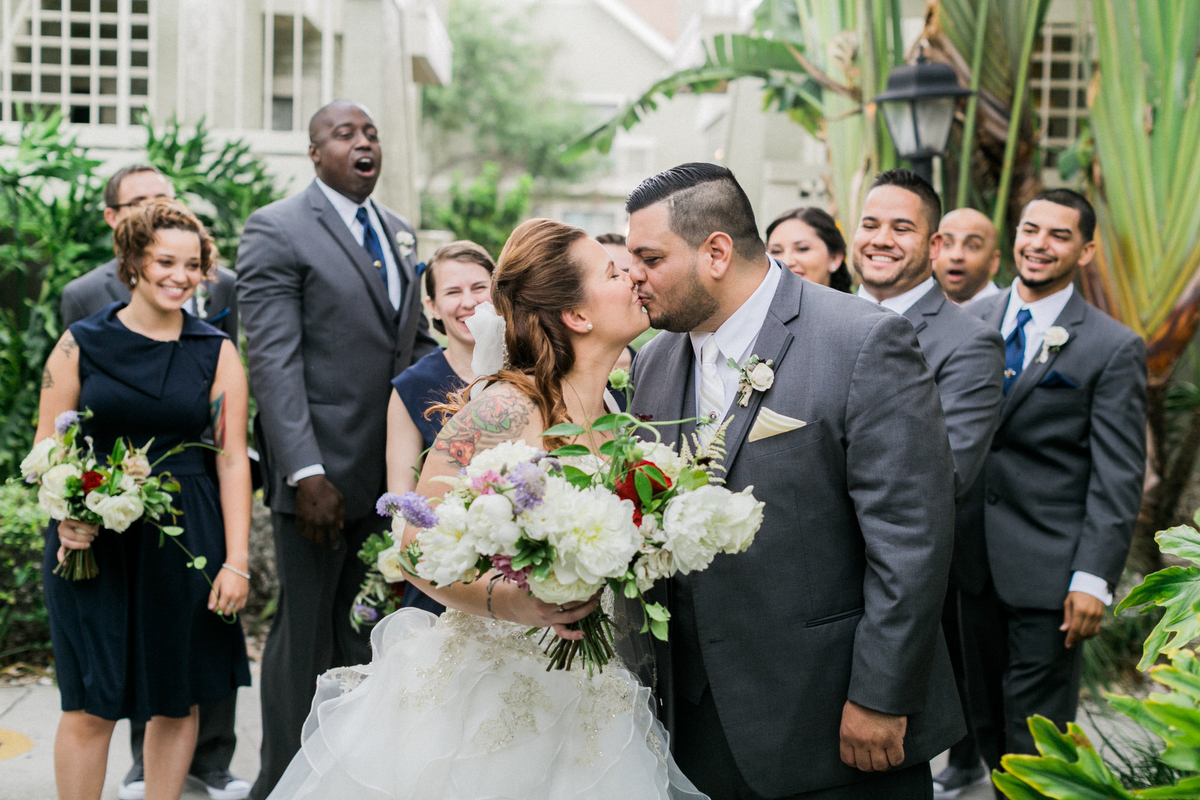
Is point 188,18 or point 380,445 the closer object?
point 380,445

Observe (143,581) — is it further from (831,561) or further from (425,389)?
(831,561)

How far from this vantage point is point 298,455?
420cm

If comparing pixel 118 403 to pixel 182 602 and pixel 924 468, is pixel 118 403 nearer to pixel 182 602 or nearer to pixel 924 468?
pixel 182 602

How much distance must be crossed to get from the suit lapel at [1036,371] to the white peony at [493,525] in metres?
2.97

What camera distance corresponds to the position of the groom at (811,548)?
257 cm

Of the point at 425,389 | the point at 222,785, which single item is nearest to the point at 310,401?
the point at 425,389

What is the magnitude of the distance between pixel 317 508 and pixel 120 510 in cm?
77

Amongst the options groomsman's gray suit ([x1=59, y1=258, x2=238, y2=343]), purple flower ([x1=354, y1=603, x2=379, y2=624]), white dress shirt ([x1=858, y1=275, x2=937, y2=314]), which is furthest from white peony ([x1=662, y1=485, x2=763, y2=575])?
groomsman's gray suit ([x1=59, y1=258, x2=238, y2=343])

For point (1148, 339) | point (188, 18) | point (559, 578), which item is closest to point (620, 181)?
point (188, 18)

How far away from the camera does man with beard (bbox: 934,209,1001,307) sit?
18.9 feet

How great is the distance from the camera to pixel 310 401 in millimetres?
4410

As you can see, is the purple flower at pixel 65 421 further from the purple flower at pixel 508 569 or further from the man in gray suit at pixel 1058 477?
the man in gray suit at pixel 1058 477

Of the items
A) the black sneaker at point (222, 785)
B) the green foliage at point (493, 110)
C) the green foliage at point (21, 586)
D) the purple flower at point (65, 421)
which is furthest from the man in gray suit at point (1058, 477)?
the green foliage at point (493, 110)

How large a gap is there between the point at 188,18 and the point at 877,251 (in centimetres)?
714
